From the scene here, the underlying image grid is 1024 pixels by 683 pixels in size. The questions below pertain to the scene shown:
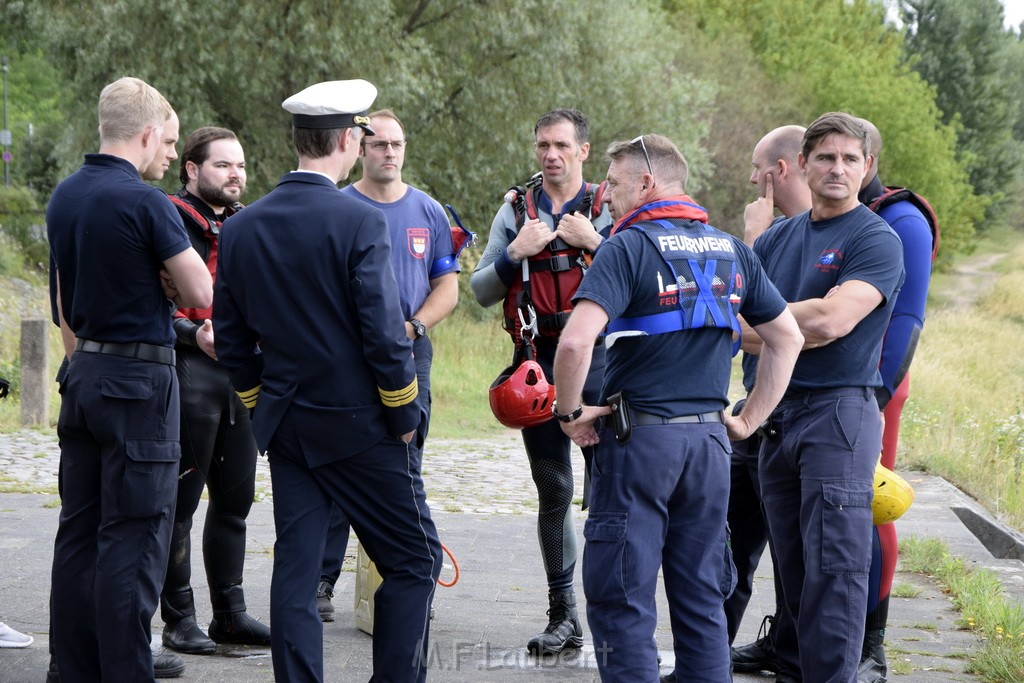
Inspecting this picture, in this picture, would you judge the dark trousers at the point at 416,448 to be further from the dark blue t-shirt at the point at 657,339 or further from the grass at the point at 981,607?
the grass at the point at 981,607

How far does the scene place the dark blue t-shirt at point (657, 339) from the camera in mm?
3752

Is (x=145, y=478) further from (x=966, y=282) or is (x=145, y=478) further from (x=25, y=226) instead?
(x=966, y=282)

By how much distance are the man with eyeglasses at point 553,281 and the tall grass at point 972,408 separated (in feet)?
16.1

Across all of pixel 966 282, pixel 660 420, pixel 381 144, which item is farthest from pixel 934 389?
pixel 966 282

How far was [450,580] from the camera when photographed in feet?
20.7

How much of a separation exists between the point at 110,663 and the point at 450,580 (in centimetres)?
247

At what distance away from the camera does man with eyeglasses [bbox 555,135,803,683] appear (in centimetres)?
377

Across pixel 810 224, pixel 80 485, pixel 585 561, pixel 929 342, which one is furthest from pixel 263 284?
pixel 929 342

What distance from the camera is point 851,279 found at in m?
4.21

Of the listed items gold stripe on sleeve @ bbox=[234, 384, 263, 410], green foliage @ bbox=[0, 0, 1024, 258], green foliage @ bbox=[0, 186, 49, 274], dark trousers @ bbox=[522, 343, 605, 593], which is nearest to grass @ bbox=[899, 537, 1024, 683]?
dark trousers @ bbox=[522, 343, 605, 593]

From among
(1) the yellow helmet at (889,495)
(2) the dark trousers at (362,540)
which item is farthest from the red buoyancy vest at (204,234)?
(1) the yellow helmet at (889,495)

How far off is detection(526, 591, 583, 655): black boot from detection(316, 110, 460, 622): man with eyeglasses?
88 cm

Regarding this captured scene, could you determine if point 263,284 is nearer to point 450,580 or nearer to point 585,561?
point 585,561

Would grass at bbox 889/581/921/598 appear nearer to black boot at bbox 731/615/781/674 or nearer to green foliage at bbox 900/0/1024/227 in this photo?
black boot at bbox 731/615/781/674
